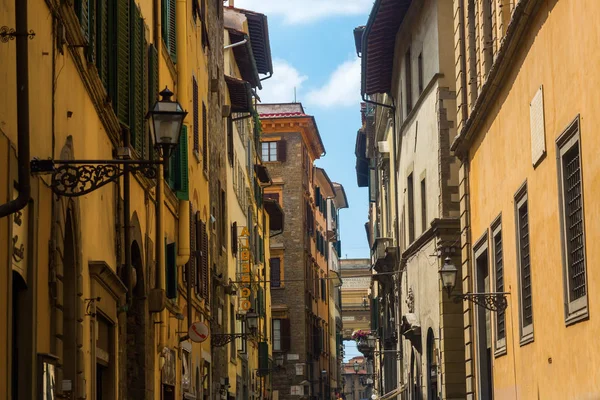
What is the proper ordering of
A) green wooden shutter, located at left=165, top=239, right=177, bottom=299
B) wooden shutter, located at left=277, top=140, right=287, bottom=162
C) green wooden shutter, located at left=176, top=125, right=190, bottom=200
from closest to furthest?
1. green wooden shutter, located at left=165, top=239, right=177, bottom=299
2. green wooden shutter, located at left=176, top=125, right=190, bottom=200
3. wooden shutter, located at left=277, top=140, right=287, bottom=162

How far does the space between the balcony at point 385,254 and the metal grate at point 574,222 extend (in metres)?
25.1

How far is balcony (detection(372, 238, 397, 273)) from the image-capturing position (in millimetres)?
38562

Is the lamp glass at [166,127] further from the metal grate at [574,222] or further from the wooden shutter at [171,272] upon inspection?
the wooden shutter at [171,272]

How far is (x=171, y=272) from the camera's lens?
20344 mm

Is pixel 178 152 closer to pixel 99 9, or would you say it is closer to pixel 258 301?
pixel 99 9

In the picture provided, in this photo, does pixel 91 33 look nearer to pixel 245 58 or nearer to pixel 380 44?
pixel 380 44

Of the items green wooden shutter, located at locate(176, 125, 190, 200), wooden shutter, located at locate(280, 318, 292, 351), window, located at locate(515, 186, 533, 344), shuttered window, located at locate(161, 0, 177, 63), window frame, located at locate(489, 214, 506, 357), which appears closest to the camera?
window, located at locate(515, 186, 533, 344)

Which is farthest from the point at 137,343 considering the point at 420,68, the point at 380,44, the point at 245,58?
the point at 245,58

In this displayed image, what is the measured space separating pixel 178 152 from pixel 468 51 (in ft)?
16.6

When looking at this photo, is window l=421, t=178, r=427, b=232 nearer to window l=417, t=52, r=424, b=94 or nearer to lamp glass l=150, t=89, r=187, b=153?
window l=417, t=52, r=424, b=94

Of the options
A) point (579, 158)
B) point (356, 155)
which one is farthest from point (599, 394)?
point (356, 155)

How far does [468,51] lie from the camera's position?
20281 mm

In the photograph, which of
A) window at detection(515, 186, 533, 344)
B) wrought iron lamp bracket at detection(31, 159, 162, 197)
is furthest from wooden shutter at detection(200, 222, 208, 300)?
wrought iron lamp bracket at detection(31, 159, 162, 197)

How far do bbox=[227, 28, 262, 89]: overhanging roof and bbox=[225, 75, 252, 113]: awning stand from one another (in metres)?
2.56
